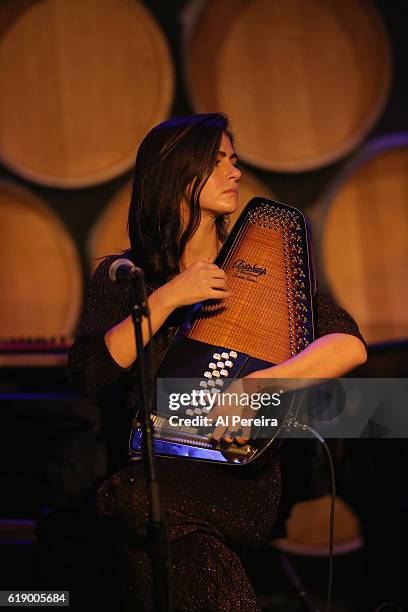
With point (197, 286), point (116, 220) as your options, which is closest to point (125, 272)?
Result: point (197, 286)

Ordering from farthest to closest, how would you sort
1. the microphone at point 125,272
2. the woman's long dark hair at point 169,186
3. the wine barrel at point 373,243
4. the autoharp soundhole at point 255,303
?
the wine barrel at point 373,243
the woman's long dark hair at point 169,186
the autoharp soundhole at point 255,303
the microphone at point 125,272

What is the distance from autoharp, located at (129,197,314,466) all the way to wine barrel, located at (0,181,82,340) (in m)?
1.25

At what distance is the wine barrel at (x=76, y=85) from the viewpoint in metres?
2.92

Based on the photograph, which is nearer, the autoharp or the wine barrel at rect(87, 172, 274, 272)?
the autoharp

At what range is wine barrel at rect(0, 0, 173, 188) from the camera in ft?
9.59

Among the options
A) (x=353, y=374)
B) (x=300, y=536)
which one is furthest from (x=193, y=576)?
(x=300, y=536)

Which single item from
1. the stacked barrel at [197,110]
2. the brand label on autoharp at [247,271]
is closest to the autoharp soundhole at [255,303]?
the brand label on autoharp at [247,271]

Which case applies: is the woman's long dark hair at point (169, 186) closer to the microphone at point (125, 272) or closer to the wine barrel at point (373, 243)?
the microphone at point (125, 272)

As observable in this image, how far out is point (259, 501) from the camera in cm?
174

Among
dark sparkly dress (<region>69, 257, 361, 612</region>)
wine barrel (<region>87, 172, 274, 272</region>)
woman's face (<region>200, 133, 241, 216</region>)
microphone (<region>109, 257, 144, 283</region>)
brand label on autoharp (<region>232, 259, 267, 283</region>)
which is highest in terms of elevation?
woman's face (<region>200, 133, 241, 216</region>)

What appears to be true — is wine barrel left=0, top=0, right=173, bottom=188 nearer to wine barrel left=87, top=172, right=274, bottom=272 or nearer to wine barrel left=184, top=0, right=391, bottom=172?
wine barrel left=87, top=172, right=274, bottom=272

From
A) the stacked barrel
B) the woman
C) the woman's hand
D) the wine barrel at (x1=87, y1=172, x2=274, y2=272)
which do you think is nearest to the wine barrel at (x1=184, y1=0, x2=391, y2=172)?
the stacked barrel

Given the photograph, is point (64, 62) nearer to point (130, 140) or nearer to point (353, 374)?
point (130, 140)

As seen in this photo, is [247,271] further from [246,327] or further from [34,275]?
[34,275]
